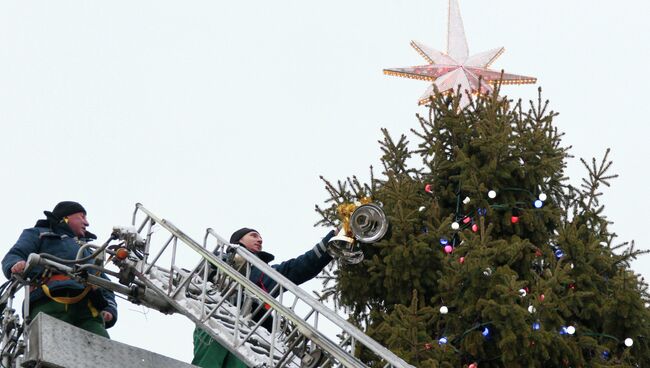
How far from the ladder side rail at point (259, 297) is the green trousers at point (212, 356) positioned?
1.40 metres

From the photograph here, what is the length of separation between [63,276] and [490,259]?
12.2 ft

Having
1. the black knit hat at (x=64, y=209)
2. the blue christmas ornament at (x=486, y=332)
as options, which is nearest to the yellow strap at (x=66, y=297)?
the black knit hat at (x=64, y=209)

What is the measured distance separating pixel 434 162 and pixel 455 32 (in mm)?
2598

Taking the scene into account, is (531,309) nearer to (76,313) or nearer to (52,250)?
(76,313)

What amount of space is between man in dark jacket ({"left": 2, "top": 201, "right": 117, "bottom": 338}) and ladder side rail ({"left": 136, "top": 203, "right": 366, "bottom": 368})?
0.78 m

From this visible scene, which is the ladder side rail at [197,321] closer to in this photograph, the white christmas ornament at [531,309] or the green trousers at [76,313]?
the green trousers at [76,313]

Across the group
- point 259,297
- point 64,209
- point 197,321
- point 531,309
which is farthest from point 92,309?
point 531,309

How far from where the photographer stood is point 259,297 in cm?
1103

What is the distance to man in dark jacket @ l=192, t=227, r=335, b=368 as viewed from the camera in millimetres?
12883

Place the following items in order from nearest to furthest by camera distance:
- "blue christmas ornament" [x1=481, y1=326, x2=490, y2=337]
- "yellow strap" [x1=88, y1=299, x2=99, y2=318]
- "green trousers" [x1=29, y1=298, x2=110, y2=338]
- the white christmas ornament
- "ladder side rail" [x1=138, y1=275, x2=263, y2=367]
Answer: "ladder side rail" [x1=138, y1=275, x2=263, y2=367] < "green trousers" [x1=29, y1=298, x2=110, y2=338] < "yellow strap" [x1=88, y1=299, x2=99, y2=318] < the white christmas ornament < "blue christmas ornament" [x1=481, y1=326, x2=490, y2=337]

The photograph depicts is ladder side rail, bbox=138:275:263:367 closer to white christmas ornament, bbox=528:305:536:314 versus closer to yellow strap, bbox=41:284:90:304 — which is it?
yellow strap, bbox=41:284:90:304

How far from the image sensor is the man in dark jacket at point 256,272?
507 inches

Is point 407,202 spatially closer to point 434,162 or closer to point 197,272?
point 434,162

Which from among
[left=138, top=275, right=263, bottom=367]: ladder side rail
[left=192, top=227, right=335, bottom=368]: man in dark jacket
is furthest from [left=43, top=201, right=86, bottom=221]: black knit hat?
[left=192, top=227, right=335, bottom=368]: man in dark jacket
